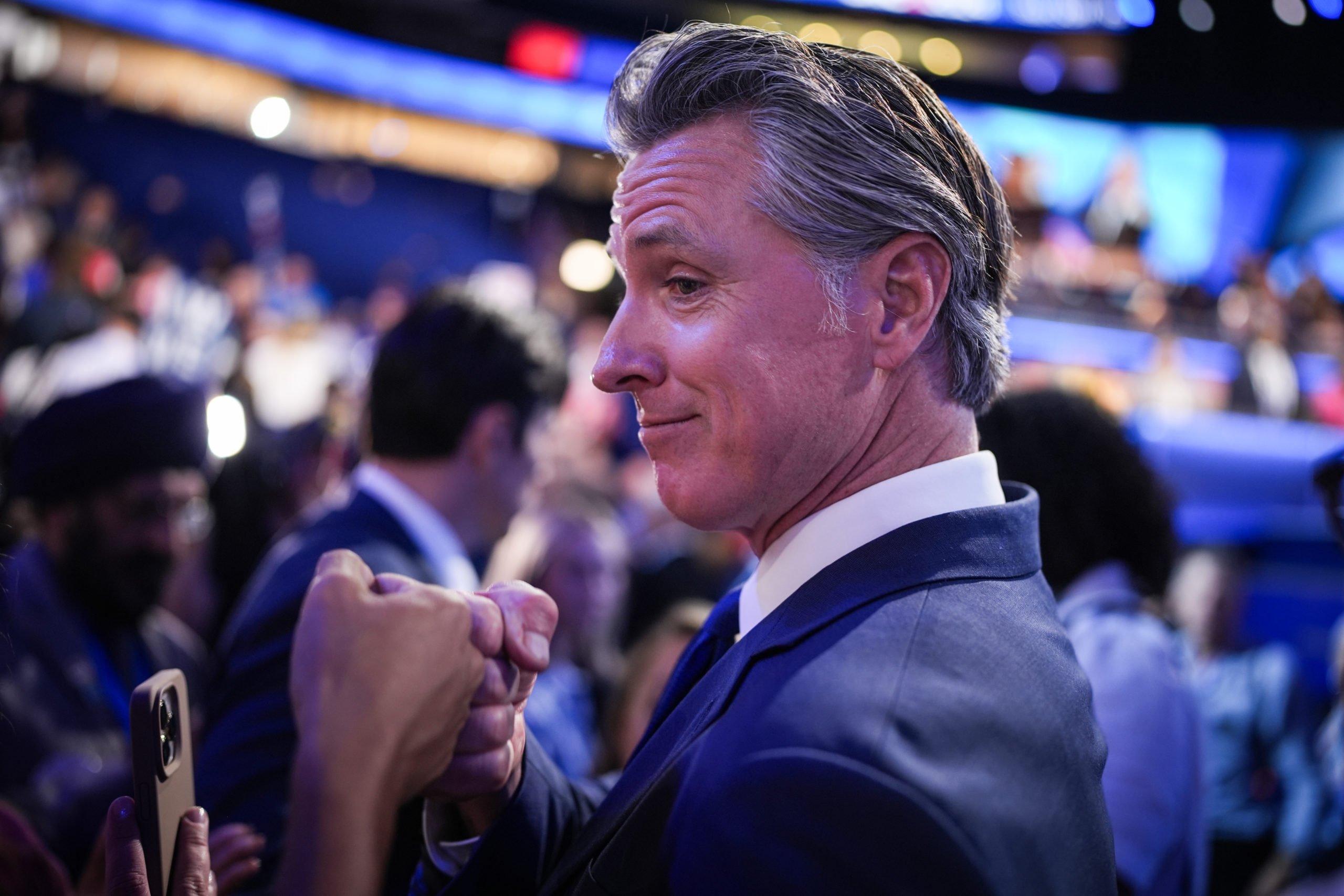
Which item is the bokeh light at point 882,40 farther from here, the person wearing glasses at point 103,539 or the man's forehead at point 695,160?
the man's forehead at point 695,160

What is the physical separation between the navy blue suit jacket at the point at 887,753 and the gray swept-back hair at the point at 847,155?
271 millimetres

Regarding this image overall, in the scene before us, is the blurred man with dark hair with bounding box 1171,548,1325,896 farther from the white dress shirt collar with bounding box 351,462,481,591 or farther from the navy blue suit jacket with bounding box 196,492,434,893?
the navy blue suit jacket with bounding box 196,492,434,893

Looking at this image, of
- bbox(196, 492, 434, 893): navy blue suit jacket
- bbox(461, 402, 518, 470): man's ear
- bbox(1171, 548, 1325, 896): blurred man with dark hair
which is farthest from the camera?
bbox(1171, 548, 1325, 896): blurred man with dark hair

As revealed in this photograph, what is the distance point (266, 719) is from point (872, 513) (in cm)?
114

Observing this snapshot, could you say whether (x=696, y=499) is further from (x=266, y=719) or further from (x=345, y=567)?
(x=266, y=719)

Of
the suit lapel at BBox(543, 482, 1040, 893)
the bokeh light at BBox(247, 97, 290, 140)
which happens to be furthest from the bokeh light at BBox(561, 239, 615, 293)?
the suit lapel at BBox(543, 482, 1040, 893)

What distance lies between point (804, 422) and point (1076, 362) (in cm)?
840

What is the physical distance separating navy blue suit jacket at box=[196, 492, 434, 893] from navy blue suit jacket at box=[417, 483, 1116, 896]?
0.50m

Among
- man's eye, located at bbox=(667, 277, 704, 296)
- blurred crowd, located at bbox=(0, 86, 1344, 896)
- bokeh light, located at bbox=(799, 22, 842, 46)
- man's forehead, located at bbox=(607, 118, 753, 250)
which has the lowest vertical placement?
blurred crowd, located at bbox=(0, 86, 1344, 896)

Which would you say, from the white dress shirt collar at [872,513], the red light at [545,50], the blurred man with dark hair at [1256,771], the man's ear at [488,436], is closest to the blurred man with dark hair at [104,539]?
the man's ear at [488,436]

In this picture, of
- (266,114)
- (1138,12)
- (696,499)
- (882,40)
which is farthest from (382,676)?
(882,40)

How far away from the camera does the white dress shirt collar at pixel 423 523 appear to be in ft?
7.39

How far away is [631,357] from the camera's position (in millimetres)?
1224

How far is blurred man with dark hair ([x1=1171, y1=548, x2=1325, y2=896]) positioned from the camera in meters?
4.66
